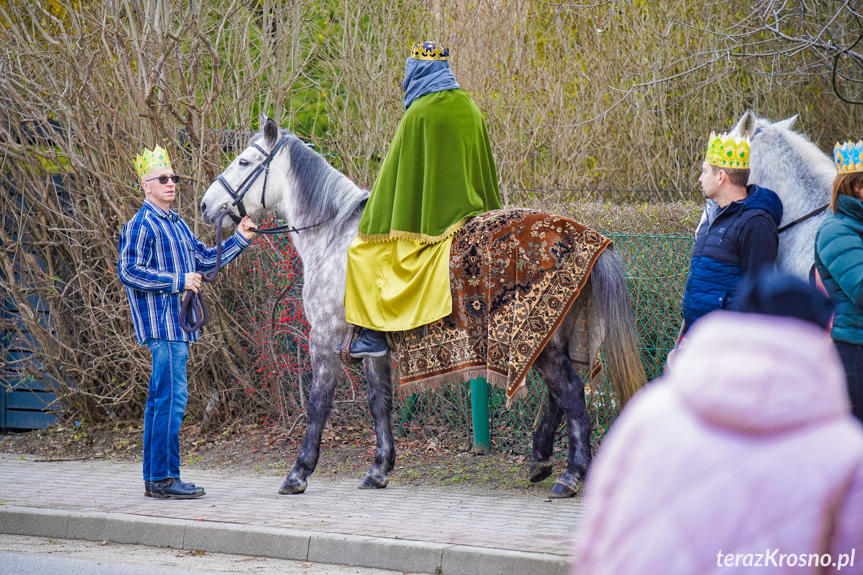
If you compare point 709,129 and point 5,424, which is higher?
point 709,129

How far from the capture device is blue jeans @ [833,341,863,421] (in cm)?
401

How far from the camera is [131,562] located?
540 centimetres

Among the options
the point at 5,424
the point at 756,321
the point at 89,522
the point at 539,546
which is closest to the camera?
the point at 756,321

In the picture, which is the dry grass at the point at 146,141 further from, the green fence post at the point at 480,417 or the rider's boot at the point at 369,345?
the rider's boot at the point at 369,345

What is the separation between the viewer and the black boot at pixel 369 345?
6797 mm

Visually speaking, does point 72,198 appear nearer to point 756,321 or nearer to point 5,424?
point 5,424

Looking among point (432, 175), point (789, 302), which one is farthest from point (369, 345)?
point (789, 302)

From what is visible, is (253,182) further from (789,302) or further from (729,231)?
(789,302)

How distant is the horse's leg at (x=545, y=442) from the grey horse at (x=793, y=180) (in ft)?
7.19

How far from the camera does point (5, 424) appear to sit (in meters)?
10.5

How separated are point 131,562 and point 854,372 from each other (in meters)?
3.93

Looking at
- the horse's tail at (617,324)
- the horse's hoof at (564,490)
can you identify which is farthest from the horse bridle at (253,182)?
the horse's hoof at (564,490)

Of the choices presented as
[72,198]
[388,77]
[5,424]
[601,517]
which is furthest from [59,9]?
[601,517]

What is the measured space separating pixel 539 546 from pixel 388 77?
7.18 m
